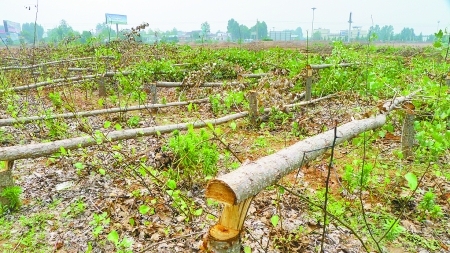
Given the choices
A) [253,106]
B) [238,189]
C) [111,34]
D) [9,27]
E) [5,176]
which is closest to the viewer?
[238,189]

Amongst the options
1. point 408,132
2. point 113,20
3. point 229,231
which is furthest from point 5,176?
point 113,20

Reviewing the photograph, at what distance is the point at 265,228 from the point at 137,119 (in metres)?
4.47

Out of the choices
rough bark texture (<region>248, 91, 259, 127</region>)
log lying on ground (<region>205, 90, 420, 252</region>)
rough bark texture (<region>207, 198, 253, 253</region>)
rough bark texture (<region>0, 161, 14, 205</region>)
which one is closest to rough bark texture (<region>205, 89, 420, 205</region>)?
log lying on ground (<region>205, 90, 420, 252</region>)

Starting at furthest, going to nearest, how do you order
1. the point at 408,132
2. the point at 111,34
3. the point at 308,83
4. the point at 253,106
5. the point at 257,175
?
the point at 111,34, the point at 308,83, the point at 253,106, the point at 408,132, the point at 257,175

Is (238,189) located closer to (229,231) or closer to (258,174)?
(258,174)

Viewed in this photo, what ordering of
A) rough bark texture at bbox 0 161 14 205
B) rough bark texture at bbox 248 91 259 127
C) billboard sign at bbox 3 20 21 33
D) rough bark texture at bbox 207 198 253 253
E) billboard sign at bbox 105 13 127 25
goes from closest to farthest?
rough bark texture at bbox 207 198 253 253 → rough bark texture at bbox 0 161 14 205 → rough bark texture at bbox 248 91 259 127 → billboard sign at bbox 105 13 127 25 → billboard sign at bbox 3 20 21 33

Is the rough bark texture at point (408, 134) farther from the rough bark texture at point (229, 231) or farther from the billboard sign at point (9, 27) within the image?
the billboard sign at point (9, 27)

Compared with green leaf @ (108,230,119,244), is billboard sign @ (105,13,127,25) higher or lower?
higher

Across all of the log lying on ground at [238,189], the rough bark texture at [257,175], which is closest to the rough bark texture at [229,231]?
the log lying on ground at [238,189]

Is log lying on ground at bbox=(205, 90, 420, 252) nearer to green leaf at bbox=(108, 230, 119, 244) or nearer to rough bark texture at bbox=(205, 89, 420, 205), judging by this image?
rough bark texture at bbox=(205, 89, 420, 205)

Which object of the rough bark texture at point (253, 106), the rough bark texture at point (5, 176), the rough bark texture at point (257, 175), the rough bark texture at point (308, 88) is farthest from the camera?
the rough bark texture at point (308, 88)

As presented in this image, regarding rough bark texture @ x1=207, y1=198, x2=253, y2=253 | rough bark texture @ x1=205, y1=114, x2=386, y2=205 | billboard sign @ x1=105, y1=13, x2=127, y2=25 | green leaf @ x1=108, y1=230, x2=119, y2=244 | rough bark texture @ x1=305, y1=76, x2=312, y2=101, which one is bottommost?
green leaf @ x1=108, y1=230, x2=119, y2=244

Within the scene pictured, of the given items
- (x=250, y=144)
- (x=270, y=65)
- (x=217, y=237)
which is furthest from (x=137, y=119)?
(x=270, y=65)

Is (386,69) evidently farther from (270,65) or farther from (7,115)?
(7,115)
